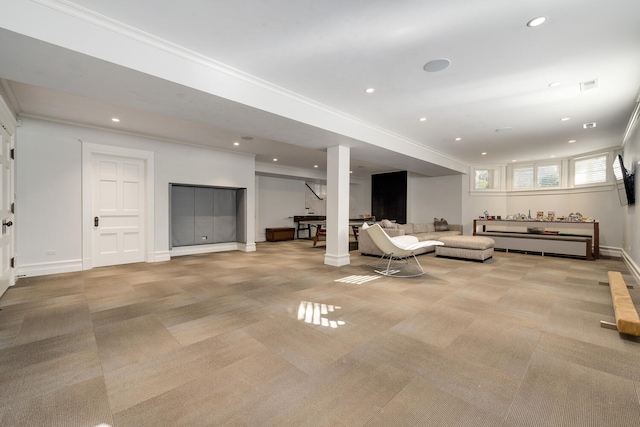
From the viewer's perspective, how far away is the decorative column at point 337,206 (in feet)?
17.7

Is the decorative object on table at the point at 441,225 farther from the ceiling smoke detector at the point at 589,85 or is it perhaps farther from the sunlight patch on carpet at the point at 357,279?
the ceiling smoke detector at the point at 589,85

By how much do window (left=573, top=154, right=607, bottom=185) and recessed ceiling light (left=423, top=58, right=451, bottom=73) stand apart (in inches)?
283

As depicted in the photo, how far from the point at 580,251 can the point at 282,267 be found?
22.6 feet

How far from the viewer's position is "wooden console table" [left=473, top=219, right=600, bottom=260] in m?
6.47

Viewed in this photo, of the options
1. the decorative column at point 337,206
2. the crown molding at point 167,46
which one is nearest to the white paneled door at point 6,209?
the crown molding at point 167,46

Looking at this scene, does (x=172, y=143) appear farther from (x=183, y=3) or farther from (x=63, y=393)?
(x=63, y=393)

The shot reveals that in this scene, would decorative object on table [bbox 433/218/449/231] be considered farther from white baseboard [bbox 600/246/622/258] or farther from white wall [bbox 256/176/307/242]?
white wall [bbox 256/176/307/242]

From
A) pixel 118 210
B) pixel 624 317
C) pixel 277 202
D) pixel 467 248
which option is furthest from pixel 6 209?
pixel 467 248

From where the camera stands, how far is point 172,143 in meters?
6.25

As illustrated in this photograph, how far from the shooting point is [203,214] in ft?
24.3

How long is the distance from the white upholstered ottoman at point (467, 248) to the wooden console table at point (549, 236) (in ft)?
5.97

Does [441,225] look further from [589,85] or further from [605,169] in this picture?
[589,85]

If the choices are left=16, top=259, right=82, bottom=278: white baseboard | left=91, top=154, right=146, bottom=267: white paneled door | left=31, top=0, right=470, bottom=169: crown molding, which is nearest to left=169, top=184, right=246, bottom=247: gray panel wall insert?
left=91, top=154, right=146, bottom=267: white paneled door

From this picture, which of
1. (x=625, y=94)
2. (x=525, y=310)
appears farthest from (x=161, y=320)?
(x=625, y=94)
